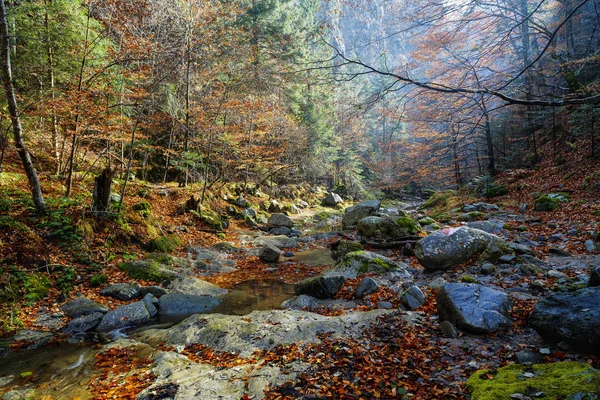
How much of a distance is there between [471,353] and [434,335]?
0.60 m

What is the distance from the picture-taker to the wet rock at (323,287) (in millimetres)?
6508

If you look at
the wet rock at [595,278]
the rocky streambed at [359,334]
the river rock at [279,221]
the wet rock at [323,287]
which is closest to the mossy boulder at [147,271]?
the rocky streambed at [359,334]

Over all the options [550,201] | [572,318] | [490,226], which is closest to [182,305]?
[572,318]

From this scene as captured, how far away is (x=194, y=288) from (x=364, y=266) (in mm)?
4295

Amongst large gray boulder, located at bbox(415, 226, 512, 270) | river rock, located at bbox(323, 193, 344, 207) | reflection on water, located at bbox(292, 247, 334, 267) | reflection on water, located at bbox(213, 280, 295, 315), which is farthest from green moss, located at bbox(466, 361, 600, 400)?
river rock, located at bbox(323, 193, 344, 207)

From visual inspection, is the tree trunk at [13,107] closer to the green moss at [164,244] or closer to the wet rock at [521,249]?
the green moss at [164,244]

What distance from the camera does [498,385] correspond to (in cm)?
256

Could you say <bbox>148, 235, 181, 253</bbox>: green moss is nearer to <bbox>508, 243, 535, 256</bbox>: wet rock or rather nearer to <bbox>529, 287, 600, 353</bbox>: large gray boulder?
<bbox>529, 287, 600, 353</bbox>: large gray boulder

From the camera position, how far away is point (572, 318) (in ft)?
10.1

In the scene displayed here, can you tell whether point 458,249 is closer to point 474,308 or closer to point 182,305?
point 474,308

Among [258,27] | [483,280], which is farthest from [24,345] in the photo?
[258,27]

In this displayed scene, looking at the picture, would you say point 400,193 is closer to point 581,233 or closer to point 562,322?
point 581,233

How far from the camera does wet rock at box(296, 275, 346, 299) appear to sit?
21.4ft

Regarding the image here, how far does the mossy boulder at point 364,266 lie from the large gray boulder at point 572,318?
3.69m
